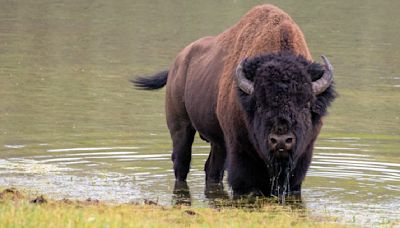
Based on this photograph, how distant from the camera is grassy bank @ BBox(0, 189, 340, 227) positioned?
24.0 feet

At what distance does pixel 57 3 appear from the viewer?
39938 mm

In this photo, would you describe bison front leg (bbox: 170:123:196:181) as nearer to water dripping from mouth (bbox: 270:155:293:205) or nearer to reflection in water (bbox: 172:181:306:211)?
reflection in water (bbox: 172:181:306:211)

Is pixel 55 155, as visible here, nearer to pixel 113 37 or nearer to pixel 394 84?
pixel 394 84

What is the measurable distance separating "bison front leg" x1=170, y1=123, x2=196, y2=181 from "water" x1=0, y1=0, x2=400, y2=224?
0.18 m

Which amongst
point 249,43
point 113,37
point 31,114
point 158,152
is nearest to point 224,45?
point 249,43

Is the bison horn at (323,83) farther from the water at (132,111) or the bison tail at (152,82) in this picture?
the bison tail at (152,82)

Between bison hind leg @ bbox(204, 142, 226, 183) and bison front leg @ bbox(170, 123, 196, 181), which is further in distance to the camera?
bison front leg @ bbox(170, 123, 196, 181)

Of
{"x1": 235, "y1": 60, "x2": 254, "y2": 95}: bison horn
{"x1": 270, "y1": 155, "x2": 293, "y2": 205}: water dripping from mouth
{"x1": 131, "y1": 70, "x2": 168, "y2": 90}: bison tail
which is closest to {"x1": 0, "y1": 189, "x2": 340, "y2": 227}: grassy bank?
{"x1": 270, "y1": 155, "x2": 293, "y2": 205}: water dripping from mouth

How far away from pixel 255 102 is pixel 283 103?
43 centimetres

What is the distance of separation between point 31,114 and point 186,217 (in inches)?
348

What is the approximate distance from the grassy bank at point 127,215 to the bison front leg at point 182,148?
2.91m

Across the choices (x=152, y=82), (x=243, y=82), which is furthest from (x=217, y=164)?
(x=243, y=82)

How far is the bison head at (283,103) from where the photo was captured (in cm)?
931

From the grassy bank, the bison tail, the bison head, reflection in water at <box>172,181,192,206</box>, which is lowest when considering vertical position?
reflection in water at <box>172,181,192,206</box>
